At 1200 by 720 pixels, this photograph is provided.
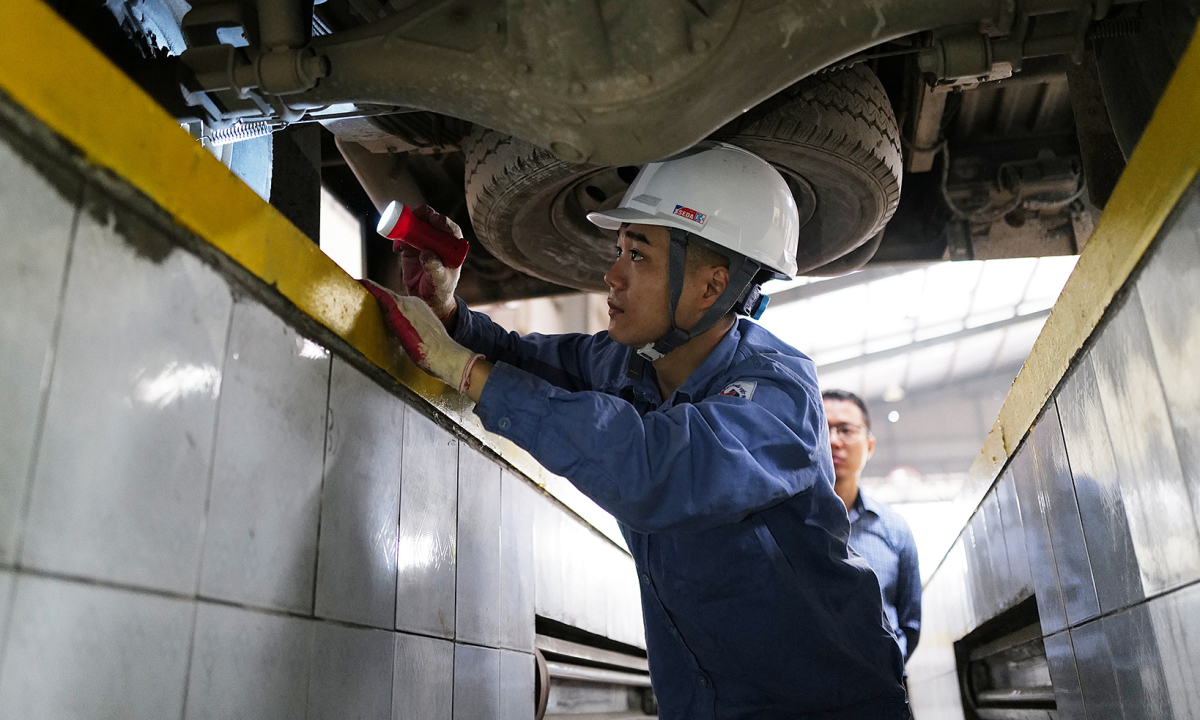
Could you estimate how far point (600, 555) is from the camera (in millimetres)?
3990

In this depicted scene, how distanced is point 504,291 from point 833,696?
6.21ft

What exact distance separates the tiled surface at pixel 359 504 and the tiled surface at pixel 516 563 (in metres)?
0.77

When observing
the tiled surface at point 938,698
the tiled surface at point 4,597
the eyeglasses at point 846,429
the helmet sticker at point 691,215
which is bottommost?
the tiled surface at point 938,698

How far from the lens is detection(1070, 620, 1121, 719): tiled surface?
2.13 meters

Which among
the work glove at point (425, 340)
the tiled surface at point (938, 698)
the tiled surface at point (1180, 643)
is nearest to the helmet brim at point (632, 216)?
the work glove at point (425, 340)

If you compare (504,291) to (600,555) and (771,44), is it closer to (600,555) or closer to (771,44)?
(600,555)

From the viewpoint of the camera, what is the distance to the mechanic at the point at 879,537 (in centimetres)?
387

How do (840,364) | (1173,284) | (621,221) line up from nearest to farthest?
(1173,284) < (621,221) < (840,364)

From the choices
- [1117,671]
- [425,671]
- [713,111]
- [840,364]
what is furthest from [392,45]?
[840,364]

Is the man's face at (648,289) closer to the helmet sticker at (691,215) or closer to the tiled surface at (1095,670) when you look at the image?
the helmet sticker at (691,215)

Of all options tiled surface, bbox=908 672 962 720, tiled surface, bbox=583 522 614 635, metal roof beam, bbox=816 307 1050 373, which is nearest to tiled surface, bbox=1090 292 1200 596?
tiled surface, bbox=583 522 614 635

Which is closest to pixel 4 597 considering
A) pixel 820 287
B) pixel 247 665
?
pixel 247 665

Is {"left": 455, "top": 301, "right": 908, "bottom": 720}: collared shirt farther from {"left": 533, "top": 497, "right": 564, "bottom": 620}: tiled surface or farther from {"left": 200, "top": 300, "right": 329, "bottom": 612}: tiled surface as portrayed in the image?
{"left": 533, "top": 497, "right": 564, "bottom": 620}: tiled surface

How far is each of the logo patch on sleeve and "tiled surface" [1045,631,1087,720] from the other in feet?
4.05
